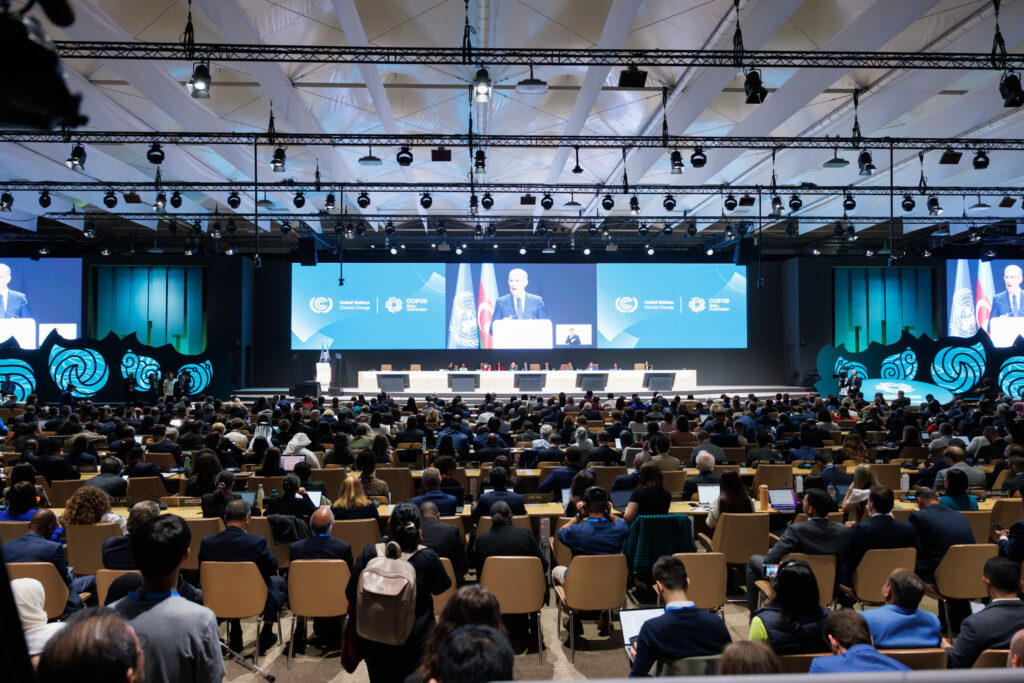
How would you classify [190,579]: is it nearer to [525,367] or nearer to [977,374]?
[525,367]

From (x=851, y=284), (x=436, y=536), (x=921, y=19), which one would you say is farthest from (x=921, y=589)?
(x=851, y=284)

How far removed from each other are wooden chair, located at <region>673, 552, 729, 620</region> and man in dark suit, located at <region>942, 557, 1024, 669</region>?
57.6 inches

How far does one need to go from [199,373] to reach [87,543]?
686 inches

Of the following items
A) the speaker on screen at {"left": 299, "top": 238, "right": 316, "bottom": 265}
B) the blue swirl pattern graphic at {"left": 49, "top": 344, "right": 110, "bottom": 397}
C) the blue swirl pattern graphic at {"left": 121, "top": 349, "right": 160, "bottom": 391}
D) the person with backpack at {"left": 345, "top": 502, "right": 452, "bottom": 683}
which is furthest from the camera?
the speaker on screen at {"left": 299, "top": 238, "right": 316, "bottom": 265}

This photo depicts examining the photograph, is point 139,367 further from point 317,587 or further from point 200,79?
point 317,587

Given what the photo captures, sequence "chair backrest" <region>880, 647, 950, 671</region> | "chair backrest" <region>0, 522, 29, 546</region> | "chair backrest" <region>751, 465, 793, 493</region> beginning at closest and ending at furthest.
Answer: "chair backrest" <region>880, 647, 950, 671</region> < "chair backrest" <region>0, 522, 29, 546</region> < "chair backrest" <region>751, 465, 793, 493</region>

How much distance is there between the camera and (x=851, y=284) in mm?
26688

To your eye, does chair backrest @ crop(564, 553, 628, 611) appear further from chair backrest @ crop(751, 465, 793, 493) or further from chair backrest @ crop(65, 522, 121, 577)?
chair backrest @ crop(751, 465, 793, 493)

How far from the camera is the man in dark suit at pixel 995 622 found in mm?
3199

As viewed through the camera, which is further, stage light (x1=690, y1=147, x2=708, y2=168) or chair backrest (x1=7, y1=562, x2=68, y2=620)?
stage light (x1=690, y1=147, x2=708, y2=168)

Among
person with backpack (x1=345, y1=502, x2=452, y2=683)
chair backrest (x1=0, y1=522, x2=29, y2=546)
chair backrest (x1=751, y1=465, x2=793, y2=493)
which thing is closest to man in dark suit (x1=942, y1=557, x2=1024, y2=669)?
person with backpack (x1=345, y1=502, x2=452, y2=683)

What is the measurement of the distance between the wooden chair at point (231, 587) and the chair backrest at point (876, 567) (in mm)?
3862

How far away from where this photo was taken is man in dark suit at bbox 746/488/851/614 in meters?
4.62

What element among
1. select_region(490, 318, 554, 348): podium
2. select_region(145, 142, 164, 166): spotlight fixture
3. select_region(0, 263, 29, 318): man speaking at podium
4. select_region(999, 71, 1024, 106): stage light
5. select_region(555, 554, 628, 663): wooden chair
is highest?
select_region(145, 142, 164, 166): spotlight fixture
